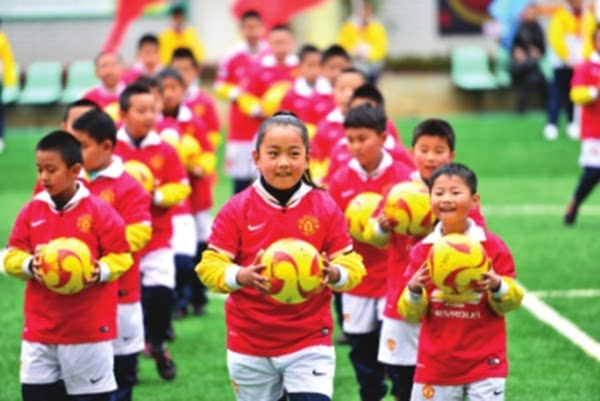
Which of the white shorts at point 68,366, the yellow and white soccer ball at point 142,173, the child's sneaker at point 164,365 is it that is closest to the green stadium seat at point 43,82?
the child's sneaker at point 164,365

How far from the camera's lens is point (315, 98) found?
13438 millimetres

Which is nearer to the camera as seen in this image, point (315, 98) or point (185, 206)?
point (185, 206)

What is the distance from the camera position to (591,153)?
→ 51.6ft

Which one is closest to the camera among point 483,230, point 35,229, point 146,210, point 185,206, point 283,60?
point 483,230

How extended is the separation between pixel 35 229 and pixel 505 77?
24.3 metres

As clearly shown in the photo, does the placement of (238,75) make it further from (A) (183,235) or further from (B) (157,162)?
(B) (157,162)

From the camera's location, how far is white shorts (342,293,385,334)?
8867mm

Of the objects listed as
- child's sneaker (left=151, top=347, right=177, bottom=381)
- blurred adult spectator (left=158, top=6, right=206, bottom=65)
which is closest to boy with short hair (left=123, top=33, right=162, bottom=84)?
child's sneaker (left=151, top=347, right=177, bottom=381)

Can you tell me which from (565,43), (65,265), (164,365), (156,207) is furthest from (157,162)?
(565,43)

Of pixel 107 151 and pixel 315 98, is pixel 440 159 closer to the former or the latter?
pixel 107 151

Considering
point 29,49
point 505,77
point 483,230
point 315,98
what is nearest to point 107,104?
point 315,98

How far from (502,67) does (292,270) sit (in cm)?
2585

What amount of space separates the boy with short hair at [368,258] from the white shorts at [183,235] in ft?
8.12

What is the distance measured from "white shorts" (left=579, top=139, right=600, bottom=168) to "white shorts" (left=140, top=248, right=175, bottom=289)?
714 cm
